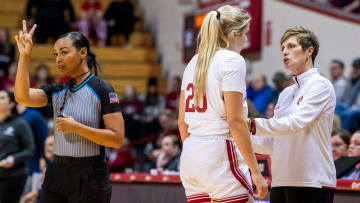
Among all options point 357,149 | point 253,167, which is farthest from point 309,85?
point 357,149

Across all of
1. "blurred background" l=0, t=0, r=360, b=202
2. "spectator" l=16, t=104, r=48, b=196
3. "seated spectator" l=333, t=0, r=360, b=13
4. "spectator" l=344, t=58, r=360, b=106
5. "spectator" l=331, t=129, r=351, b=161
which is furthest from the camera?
"seated spectator" l=333, t=0, r=360, b=13

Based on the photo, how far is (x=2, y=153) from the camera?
717cm

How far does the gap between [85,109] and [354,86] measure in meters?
6.23

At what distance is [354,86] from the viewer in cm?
952

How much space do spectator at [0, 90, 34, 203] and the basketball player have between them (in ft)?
12.2

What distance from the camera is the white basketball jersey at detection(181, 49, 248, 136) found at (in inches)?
143

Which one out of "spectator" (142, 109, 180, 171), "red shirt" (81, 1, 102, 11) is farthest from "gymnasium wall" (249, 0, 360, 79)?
"red shirt" (81, 1, 102, 11)

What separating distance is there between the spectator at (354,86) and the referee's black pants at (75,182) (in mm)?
6142

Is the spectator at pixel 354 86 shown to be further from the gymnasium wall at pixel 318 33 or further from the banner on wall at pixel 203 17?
the banner on wall at pixel 203 17

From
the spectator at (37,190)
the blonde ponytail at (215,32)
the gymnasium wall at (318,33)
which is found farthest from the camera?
the gymnasium wall at (318,33)

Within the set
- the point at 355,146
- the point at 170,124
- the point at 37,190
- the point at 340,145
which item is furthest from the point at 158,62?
the point at 355,146

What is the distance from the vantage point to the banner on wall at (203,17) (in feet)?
38.5

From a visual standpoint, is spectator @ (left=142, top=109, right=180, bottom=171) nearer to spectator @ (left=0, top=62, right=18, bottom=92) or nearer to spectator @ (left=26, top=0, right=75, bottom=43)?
spectator @ (left=0, top=62, right=18, bottom=92)

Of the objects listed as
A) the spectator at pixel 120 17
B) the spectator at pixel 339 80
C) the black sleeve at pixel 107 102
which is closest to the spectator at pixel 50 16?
A: the spectator at pixel 120 17
